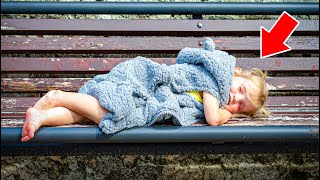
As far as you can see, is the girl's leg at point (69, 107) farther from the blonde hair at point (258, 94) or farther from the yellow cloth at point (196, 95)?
the blonde hair at point (258, 94)

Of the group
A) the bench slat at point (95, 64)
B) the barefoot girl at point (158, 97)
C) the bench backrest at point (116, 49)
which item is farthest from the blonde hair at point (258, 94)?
the bench slat at point (95, 64)

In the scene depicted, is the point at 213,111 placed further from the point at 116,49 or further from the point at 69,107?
the point at 116,49

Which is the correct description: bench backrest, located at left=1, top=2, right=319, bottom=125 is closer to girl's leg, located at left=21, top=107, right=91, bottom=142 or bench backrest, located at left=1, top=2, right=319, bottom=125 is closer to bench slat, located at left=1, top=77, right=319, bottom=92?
bench slat, located at left=1, top=77, right=319, bottom=92

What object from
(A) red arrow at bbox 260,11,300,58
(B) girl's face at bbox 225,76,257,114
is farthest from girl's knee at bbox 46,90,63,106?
(A) red arrow at bbox 260,11,300,58

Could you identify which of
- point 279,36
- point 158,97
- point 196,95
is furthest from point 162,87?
point 279,36

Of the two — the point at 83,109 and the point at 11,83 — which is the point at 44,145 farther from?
the point at 11,83

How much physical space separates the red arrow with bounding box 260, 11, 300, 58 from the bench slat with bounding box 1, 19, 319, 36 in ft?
0.11

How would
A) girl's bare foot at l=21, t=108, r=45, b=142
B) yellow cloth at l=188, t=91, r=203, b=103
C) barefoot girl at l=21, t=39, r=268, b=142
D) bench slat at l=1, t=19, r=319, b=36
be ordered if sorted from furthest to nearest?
1. bench slat at l=1, t=19, r=319, b=36
2. yellow cloth at l=188, t=91, r=203, b=103
3. barefoot girl at l=21, t=39, r=268, b=142
4. girl's bare foot at l=21, t=108, r=45, b=142

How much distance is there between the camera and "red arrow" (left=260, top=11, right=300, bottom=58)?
2912mm

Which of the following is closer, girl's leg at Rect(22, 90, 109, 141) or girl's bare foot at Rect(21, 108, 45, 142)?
girl's bare foot at Rect(21, 108, 45, 142)

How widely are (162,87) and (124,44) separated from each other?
2.71 ft

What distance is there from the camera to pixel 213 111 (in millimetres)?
2072

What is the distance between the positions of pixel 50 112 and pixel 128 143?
0.32 meters

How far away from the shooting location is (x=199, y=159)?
283 centimetres
